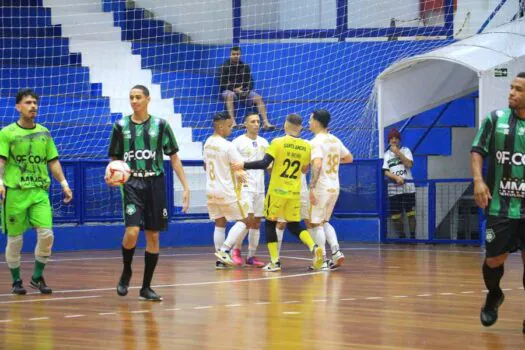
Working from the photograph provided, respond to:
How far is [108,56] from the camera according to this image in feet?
75.8

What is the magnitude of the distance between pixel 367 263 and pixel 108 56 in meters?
9.44

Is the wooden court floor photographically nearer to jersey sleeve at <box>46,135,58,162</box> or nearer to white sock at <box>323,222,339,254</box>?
white sock at <box>323,222,339,254</box>

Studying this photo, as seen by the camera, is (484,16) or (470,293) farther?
(484,16)

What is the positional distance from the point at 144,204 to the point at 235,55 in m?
11.5

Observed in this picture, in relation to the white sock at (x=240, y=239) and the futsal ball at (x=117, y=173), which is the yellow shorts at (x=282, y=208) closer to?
the white sock at (x=240, y=239)

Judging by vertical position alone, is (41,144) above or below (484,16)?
below

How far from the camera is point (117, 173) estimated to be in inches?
411

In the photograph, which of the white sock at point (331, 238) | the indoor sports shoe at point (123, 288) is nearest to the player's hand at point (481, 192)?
the indoor sports shoe at point (123, 288)

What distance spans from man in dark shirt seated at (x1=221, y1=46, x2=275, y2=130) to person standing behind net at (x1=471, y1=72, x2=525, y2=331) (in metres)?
13.4

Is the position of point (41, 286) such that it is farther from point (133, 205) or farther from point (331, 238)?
point (331, 238)

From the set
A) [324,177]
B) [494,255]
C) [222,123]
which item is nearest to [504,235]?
[494,255]

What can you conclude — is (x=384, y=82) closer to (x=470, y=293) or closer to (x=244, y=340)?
(x=470, y=293)

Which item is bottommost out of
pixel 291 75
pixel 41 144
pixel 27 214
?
pixel 27 214

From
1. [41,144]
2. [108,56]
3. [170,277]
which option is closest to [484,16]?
[108,56]
